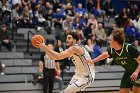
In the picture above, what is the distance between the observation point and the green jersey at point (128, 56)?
20.4 ft

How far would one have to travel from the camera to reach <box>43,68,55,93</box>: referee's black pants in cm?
1066

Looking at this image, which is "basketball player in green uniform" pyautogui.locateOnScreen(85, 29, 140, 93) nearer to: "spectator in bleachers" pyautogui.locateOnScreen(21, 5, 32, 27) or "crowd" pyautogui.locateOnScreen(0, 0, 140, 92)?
"crowd" pyautogui.locateOnScreen(0, 0, 140, 92)

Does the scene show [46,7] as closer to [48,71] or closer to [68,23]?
[68,23]

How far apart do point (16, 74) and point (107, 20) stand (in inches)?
271

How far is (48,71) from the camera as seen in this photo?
1065cm

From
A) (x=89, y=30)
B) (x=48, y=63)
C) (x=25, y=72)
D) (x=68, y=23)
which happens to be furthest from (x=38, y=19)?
(x=48, y=63)

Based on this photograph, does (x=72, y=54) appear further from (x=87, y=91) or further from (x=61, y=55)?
(x=87, y=91)

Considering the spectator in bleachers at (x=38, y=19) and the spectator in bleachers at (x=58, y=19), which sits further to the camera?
the spectator in bleachers at (x=58, y=19)

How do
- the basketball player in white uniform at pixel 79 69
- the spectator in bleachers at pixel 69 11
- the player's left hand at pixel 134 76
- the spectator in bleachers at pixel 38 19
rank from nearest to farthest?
1. the player's left hand at pixel 134 76
2. the basketball player in white uniform at pixel 79 69
3. the spectator in bleachers at pixel 38 19
4. the spectator in bleachers at pixel 69 11

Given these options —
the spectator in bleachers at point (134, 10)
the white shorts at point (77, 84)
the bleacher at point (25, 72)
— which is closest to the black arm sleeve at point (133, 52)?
the white shorts at point (77, 84)

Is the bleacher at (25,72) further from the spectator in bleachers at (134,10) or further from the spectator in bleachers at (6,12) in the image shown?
the spectator in bleachers at (134,10)

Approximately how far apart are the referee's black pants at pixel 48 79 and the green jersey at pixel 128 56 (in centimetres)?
441

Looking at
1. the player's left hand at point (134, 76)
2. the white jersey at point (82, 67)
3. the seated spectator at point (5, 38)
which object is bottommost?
the player's left hand at point (134, 76)

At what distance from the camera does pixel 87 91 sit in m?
12.4
